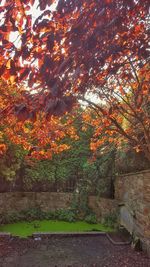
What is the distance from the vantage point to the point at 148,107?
9.17m

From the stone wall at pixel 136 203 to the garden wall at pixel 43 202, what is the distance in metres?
1.47

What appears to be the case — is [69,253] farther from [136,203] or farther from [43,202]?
[43,202]

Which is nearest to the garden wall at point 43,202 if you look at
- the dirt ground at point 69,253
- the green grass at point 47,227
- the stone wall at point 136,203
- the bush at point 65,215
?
the bush at point 65,215

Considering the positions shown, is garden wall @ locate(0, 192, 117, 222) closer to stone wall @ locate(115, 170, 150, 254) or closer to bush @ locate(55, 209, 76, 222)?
bush @ locate(55, 209, 76, 222)

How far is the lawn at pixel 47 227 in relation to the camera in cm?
1093

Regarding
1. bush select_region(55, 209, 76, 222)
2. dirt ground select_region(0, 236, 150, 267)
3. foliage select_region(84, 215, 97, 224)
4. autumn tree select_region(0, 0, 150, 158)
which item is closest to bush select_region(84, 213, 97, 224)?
foliage select_region(84, 215, 97, 224)

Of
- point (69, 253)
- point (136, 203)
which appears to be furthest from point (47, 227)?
point (136, 203)

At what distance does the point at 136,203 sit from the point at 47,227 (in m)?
4.28

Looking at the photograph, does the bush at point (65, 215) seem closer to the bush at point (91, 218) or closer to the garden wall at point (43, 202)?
the garden wall at point (43, 202)

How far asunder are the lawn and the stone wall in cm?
128

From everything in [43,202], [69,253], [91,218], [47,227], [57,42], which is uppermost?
[57,42]

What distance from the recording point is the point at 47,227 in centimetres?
1172

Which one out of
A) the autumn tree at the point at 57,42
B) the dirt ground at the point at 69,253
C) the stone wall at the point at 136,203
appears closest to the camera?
the autumn tree at the point at 57,42

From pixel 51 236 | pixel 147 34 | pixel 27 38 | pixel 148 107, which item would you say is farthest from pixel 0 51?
pixel 51 236
